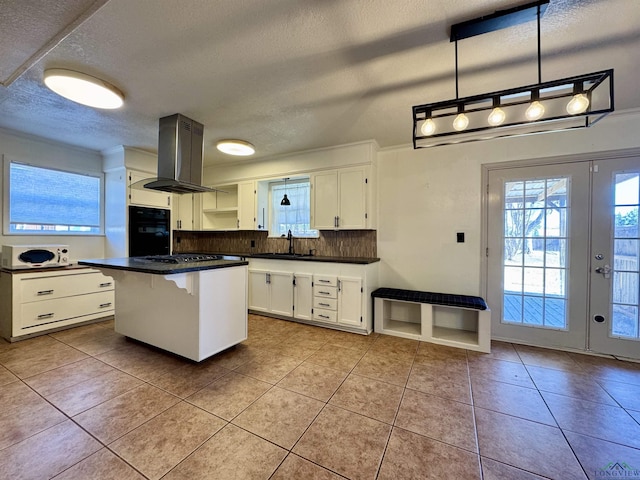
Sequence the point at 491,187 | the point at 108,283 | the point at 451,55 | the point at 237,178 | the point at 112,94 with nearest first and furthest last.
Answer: the point at 451,55 < the point at 112,94 < the point at 491,187 < the point at 108,283 < the point at 237,178

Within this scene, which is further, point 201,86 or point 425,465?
point 201,86

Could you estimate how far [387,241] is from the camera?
12.5ft

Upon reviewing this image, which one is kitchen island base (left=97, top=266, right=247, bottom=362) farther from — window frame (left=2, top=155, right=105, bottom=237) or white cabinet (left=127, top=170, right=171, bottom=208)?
window frame (left=2, top=155, right=105, bottom=237)

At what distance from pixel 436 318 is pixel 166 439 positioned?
3078mm

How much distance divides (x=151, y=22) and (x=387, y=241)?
128 inches

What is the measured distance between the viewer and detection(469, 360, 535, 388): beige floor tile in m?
2.28

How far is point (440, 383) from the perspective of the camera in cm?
223

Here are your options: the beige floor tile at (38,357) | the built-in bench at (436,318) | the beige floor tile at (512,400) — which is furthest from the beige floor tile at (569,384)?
the beige floor tile at (38,357)

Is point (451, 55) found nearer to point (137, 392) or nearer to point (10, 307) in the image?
point (137, 392)

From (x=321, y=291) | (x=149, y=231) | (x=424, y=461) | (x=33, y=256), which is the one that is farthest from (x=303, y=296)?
(x=33, y=256)

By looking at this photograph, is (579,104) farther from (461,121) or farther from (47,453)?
(47,453)

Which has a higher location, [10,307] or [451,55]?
[451,55]

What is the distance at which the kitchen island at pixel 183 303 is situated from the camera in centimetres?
238

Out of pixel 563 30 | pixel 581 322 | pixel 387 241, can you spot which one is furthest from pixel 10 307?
pixel 581 322
